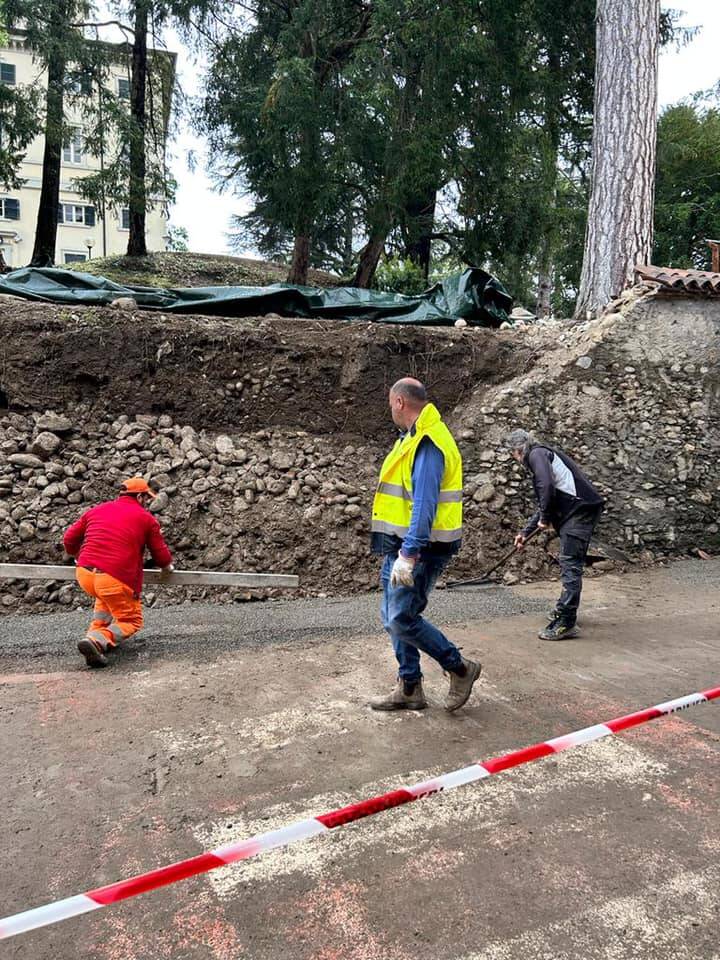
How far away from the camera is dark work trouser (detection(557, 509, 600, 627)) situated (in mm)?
5344

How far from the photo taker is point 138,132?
12.3m

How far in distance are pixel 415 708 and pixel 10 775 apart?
2.10 meters

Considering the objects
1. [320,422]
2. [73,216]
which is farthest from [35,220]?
[320,422]

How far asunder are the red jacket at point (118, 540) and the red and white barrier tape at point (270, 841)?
271 cm

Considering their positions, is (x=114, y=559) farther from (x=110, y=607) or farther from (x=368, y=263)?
(x=368, y=263)

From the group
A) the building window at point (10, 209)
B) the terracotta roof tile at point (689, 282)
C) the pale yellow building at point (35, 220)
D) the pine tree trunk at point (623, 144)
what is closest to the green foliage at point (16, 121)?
the pine tree trunk at point (623, 144)

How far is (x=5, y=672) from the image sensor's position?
4555mm

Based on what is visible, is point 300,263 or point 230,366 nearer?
point 230,366

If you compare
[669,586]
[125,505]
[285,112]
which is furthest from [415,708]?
[285,112]

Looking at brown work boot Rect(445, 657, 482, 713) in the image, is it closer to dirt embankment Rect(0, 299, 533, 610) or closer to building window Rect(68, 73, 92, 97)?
dirt embankment Rect(0, 299, 533, 610)

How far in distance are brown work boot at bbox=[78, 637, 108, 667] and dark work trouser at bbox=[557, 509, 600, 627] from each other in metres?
3.51

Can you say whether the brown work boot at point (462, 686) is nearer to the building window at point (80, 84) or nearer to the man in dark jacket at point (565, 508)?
the man in dark jacket at point (565, 508)

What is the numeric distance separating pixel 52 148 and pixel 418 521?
14.1 metres

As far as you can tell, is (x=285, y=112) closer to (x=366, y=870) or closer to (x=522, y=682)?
(x=522, y=682)
